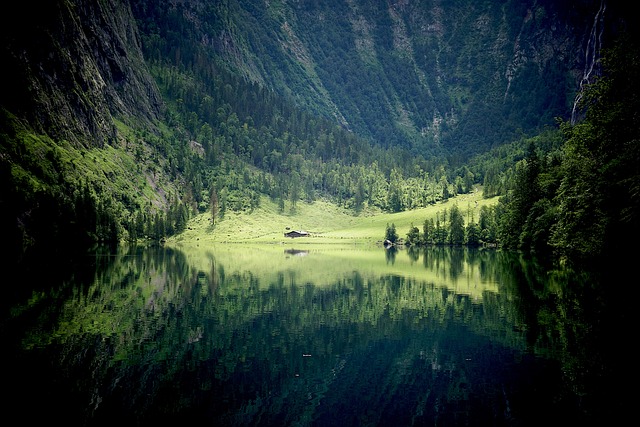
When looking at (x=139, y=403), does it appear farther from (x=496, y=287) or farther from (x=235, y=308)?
(x=496, y=287)

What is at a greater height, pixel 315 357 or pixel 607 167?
pixel 607 167

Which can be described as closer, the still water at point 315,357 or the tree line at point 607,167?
the still water at point 315,357

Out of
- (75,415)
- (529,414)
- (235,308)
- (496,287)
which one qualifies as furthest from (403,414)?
(496,287)

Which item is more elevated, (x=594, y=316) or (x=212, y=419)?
(x=594, y=316)

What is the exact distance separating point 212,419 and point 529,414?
13181 mm

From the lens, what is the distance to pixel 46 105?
6629 inches

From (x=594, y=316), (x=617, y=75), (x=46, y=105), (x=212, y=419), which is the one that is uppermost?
(x=46, y=105)

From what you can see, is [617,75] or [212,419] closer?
[212,419]

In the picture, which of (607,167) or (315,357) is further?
(607,167)

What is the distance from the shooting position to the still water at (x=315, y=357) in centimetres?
2169

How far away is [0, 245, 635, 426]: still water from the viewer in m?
21.7

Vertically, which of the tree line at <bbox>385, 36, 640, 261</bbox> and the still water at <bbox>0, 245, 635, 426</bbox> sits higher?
the tree line at <bbox>385, 36, 640, 261</bbox>

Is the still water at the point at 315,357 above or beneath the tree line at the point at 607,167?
beneath

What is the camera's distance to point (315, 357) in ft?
103
